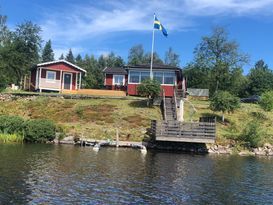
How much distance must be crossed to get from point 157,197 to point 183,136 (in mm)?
17866

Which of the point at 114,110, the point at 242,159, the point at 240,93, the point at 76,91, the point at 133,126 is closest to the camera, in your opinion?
the point at 242,159

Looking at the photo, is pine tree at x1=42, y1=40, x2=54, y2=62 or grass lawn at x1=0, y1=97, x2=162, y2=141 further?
pine tree at x1=42, y1=40, x2=54, y2=62

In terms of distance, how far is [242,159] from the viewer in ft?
109

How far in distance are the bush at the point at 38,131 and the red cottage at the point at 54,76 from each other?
2287cm

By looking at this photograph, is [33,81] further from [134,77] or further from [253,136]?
[253,136]

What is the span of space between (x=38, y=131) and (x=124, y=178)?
1634 cm

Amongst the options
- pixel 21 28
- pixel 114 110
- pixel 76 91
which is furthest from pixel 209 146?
pixel 21 28

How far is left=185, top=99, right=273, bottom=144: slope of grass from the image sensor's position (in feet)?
132

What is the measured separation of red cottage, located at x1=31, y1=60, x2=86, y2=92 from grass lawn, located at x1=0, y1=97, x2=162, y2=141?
970cm

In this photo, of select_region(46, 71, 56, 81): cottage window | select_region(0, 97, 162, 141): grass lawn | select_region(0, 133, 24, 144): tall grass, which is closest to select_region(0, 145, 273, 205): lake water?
select_region(0, 133, 24, 144): tall grass

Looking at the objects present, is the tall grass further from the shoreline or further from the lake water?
the shoreline

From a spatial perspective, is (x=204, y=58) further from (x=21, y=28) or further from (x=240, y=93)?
(x=21, y=28)

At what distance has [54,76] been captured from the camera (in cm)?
5956

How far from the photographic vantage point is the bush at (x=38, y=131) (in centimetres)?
3522
